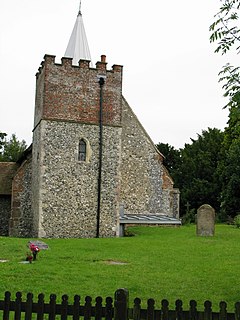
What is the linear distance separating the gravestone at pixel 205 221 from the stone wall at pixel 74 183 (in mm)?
4735

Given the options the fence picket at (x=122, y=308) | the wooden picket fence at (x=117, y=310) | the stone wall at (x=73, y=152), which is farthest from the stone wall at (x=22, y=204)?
the fence picket at (x=122, y=308)

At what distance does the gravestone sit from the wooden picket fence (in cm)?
1599

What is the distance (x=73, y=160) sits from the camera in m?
23.4

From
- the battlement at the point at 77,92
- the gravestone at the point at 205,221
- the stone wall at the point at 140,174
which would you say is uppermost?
the battlement at the point at 77,92

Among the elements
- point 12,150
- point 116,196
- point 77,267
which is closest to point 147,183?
point 116,196

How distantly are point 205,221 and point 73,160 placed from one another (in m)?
7.56

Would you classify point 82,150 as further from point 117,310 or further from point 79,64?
point 117,310

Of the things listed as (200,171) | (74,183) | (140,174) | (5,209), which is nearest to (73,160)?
(74,183)

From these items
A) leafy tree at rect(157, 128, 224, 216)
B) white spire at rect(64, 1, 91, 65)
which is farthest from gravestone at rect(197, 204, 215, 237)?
leafy tree at rect(157, 128, 224, 216)

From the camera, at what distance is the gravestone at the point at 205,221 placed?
2123 cm

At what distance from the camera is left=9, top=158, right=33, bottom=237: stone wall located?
24.3 m

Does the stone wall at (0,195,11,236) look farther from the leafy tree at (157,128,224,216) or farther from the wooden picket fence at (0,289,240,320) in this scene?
the wooden picket fence at (0,289,240,320)

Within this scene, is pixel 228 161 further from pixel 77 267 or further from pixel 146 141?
pixel 77 267

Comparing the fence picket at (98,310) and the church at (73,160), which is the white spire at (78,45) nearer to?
the church at (73,160)
